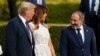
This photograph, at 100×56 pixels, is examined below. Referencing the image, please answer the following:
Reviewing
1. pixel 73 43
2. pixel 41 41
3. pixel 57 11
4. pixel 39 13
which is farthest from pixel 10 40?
pixel 57 11

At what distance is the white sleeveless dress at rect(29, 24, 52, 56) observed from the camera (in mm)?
9336

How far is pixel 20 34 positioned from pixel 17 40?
10 centimetres

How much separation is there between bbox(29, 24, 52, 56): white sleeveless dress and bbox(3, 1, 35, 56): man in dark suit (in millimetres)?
475

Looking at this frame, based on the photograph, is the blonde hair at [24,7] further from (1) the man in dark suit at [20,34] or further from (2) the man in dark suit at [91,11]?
(2) the man in dark suit at [91,11]

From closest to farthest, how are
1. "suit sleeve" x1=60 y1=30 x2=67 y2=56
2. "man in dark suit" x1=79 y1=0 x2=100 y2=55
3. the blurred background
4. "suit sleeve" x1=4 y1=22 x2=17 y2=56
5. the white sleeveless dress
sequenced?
"suit sleeve" x1=4 y1=22 x2=17 y2=56, the white sleeveless dress, "suit sleeve" x1=60 y1=30 x2=67 y2=56, "man in dark suit" x1=79 y1=0 x2=100 y2=55, the blurred background

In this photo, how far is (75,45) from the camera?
10.1 metres

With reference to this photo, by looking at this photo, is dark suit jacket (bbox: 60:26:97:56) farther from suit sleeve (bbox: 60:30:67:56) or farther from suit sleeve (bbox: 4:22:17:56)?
suit sleeve (bbox: 4:22:17:56)

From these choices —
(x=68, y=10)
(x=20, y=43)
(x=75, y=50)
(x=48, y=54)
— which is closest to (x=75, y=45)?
(x=75, y=50)

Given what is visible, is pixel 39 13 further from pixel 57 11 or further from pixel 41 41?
pixel 57 11

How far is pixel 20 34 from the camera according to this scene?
28.6 ft

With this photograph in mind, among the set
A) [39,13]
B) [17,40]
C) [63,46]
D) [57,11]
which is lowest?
[57,11]

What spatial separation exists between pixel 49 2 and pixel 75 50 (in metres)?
22.5

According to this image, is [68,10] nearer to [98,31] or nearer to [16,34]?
[98,31]

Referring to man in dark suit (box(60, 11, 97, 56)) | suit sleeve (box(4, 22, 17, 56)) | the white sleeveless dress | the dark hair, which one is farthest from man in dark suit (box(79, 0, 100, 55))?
suit sleeve (box(4, 22, 17, 56))
